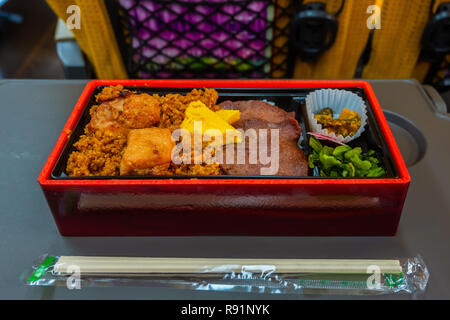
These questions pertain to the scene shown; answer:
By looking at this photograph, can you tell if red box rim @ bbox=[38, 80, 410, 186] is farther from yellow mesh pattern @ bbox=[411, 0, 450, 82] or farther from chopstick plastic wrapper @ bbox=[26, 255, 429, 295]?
yellow mesh pattern @ bbox=[411, 0, 450, 82]

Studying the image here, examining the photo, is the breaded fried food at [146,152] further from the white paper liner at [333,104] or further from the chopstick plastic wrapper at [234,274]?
the white paper liner at [333,104]

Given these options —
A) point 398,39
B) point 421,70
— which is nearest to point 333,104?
point 398,39

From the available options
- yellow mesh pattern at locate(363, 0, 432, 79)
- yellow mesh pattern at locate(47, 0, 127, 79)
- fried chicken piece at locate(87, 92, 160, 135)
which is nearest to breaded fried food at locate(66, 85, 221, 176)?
fried chicken piece at locate(87, 92, 160, 135)

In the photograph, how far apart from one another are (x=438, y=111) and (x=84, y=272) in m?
1.42

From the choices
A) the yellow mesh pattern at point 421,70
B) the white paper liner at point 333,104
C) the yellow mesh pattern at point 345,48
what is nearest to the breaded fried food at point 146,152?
the white paper liner at point 333,104

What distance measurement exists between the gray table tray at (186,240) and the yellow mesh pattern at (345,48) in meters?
0.71

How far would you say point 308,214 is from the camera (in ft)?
3.62

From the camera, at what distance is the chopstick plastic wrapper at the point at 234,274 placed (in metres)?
1.03

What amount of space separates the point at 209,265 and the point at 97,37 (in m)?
1.42

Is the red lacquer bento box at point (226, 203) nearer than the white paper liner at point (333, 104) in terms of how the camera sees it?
Yes

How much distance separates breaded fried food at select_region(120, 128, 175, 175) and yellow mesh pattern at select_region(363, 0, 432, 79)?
4.53ft
